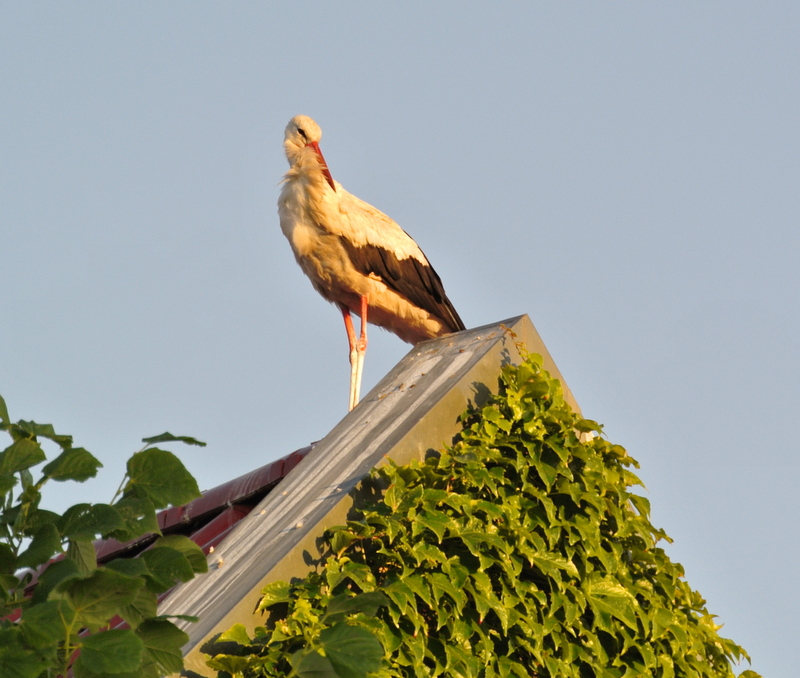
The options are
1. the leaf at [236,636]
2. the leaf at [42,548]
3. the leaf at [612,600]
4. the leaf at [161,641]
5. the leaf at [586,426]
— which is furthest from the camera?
the leaf at [586,426]

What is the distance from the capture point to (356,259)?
882cm

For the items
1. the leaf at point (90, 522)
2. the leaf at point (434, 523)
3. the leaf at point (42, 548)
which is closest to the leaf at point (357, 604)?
the leaf at point (434, 523)

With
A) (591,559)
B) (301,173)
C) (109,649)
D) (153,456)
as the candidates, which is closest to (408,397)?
(591,559)

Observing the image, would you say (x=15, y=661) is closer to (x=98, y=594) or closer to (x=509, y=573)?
(x=98, y=594)

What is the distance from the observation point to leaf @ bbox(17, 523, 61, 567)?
250 centimetres

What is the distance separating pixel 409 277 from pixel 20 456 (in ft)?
21.8

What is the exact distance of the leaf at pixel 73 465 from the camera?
2621 mm

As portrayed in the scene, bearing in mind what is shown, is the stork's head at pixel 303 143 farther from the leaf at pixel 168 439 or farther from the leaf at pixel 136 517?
the leaf at pixel 136 517

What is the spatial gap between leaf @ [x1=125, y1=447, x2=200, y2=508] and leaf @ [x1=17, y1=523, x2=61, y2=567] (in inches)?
9.3

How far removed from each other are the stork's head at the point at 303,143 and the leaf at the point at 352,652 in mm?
6641

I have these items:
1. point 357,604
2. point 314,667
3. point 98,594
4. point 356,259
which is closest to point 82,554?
point 98,594

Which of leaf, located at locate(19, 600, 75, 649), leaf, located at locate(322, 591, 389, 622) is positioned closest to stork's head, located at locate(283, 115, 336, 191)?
leaf, located at locate(322, 591, 389, 622)

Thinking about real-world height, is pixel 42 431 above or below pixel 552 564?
below

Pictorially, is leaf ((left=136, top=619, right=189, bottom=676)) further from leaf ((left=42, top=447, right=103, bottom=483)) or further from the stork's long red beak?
the stork's long red beak
